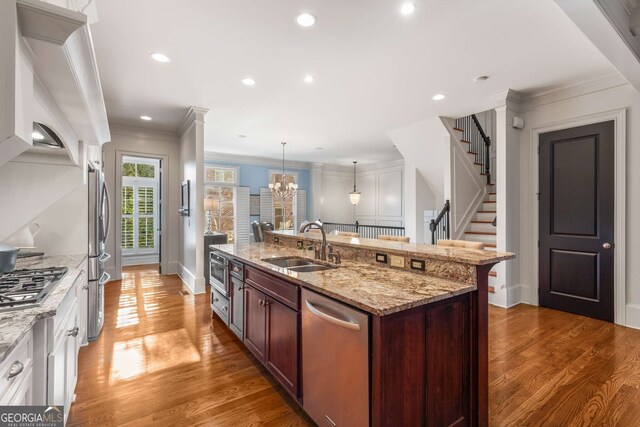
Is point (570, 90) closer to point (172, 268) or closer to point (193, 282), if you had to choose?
point (193, 282)

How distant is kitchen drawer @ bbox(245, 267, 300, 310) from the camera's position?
1.89 metres

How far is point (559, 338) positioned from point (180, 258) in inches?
233

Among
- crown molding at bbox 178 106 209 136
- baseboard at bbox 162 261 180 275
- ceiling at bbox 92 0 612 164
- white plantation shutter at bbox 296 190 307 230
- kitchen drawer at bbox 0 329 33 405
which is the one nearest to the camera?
kitchen drawer at bbox 0 329 33 405

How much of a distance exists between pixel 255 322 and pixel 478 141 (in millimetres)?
5524

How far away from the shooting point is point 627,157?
133 inches

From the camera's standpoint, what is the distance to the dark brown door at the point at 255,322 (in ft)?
7.57

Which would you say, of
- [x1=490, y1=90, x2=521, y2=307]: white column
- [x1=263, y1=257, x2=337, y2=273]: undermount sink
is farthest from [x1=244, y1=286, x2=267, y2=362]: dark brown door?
[x1=490, y1=90, x2=521, y2=307]: white column

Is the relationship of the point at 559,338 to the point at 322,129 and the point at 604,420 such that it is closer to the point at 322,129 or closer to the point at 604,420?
the point at 604,420

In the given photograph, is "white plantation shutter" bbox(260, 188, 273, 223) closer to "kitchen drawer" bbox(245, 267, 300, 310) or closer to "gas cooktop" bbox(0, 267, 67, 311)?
"kitchen drawer" bbox(245, 267, 300, 310)

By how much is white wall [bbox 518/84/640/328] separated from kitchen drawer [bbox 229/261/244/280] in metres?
3.78

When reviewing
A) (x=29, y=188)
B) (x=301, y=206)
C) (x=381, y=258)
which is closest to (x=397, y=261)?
(x=381, y=258)

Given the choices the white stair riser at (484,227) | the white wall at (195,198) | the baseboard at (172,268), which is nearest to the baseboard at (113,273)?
the baseboard at (172,268)

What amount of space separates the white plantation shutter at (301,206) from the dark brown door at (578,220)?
645 centimetres

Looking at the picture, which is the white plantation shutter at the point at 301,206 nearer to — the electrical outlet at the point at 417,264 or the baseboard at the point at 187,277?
the baseboard at the point at 187,277
